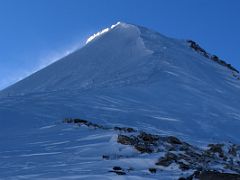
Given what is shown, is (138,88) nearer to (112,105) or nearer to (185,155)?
(112,105)

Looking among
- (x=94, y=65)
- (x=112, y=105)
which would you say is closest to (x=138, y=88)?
(x=112, y=105)

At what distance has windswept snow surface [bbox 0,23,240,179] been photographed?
57.1 ft

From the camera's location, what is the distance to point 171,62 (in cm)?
4375

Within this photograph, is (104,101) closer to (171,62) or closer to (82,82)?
(82,82)

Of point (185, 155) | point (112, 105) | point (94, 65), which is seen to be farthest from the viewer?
point (94, 65)

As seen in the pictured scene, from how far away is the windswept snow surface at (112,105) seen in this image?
17.4 m

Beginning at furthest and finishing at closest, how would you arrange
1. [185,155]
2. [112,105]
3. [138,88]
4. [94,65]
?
[94,65], [138,88], [112,105], [185,155]

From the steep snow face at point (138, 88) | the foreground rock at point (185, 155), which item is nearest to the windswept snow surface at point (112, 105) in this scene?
the steep snow face at point (138, 88)

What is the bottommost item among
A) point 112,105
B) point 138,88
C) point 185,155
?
point 185,155

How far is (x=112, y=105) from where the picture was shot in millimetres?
28672

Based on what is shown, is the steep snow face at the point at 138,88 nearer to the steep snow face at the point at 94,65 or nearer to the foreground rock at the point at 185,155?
the steep snow face at the point at 94,65

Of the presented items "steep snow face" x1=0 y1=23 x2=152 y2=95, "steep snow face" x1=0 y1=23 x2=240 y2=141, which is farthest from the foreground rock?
"steep snow face" x1=0 y1=23 x2=152 y2=95

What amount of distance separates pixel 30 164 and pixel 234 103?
21.7 m

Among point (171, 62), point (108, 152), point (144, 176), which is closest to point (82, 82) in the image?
point (171, 62)
